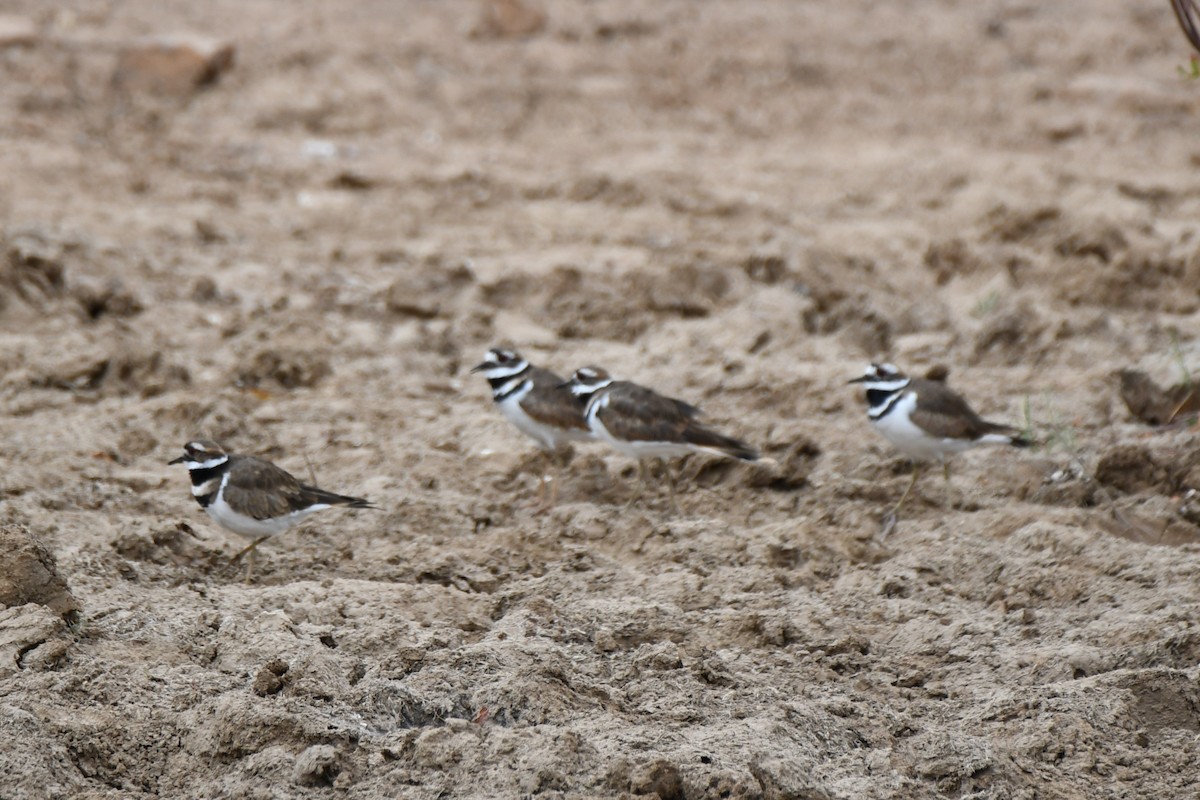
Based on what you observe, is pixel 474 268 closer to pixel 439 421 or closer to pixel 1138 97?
pixel 439 421

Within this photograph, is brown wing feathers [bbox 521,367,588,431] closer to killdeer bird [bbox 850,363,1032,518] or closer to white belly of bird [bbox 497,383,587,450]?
white belly of bird [bbox 497,383,587,450]

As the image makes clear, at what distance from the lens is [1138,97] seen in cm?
1247

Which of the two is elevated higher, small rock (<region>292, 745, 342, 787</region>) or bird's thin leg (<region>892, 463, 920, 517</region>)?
small rock (<region>292, 745, 342, 787</region>)

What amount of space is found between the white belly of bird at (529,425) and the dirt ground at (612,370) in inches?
9.4

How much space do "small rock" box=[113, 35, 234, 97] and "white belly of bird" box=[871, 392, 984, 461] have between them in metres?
8.42

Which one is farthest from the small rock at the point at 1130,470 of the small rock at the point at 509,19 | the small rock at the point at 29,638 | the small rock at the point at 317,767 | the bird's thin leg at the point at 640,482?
the small rock at the point at 509,19

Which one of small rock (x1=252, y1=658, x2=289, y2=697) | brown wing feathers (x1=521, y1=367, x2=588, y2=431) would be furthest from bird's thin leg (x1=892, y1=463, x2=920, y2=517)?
small rock (x1=252, y1=658, x2=289, y2=697)

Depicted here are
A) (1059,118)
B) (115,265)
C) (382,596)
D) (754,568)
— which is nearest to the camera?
(382,596)

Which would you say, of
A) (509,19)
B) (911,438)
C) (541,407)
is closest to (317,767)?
(541,407)

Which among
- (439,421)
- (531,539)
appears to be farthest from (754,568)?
(439,421)

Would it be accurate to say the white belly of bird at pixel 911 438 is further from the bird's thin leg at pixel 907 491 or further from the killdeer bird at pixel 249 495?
the killdeer bird at pixel 249 495

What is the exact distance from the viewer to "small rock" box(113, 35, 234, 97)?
41.7 feet

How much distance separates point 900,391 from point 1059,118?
21.8 ft

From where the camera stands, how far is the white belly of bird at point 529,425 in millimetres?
7012
